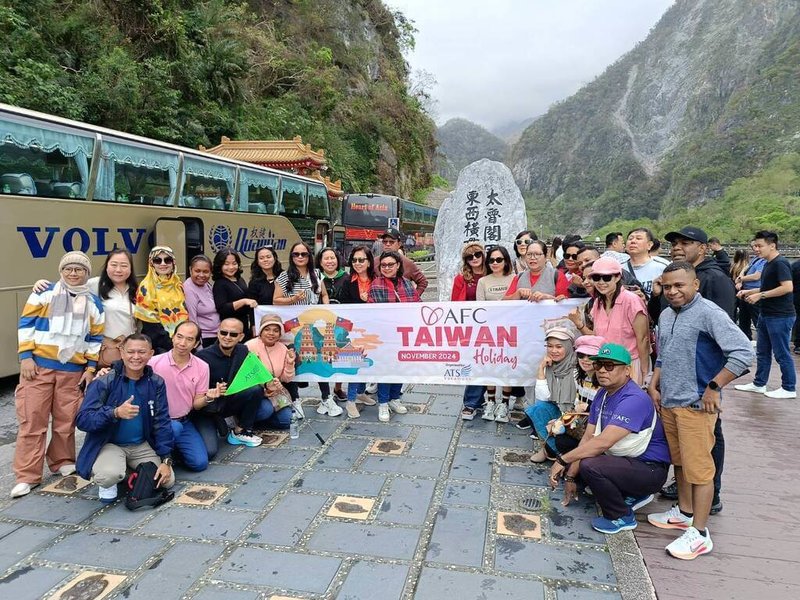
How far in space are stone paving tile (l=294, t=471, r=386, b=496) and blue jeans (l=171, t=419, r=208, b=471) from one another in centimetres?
71

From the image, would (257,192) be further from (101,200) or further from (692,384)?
(692,384)

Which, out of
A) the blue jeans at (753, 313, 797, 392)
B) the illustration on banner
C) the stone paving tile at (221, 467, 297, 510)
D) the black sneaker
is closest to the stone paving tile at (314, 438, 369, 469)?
the stone paving tile at (221, 467, 297, 510)

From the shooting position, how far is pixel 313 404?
503cm

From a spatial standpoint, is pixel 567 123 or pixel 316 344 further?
pixel 567 123

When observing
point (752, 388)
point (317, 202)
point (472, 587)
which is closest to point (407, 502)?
point (472, 587)

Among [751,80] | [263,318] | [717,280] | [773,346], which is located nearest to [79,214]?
[263,318]

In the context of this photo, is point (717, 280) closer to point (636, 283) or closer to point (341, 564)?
point (636, 283)

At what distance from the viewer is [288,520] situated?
2.90m

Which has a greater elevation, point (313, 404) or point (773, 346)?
point (773, 346)

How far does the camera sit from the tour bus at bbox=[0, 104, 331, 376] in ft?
17.5

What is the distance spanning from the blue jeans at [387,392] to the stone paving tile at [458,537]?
1.68 metres

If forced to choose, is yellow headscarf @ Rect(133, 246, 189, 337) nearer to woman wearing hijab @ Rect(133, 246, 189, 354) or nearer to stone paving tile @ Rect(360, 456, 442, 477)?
woman wearing hijab @ Rect(133, 246, 189, 354)

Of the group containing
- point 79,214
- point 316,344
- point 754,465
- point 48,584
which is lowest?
point 48,584

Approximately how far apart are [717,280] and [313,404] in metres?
3.58
